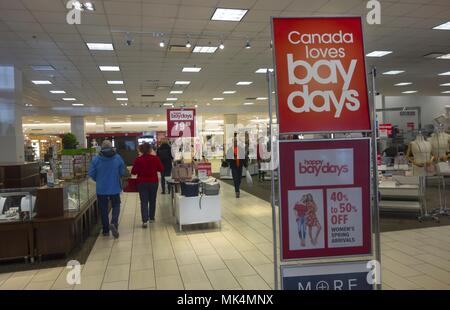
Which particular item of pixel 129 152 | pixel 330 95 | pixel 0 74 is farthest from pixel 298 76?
pixel 129 152

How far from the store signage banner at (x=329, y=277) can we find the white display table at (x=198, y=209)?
3.96 metres

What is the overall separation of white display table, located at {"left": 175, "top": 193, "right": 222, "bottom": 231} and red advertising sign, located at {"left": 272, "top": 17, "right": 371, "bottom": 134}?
4102mm

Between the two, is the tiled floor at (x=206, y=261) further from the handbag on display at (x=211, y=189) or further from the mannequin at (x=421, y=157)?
the mannequin at (x=421, y=157)

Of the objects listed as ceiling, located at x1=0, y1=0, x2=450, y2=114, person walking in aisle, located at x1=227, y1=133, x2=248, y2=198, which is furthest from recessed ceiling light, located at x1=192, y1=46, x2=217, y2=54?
person walking in aisle, located at x1=227, y1=133, x2=248, y2=198

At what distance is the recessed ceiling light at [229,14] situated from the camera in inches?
236

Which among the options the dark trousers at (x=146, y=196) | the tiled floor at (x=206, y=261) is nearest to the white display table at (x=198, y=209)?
the tiled floor at (x=206, y=261)

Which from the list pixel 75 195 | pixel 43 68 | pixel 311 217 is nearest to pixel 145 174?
pixel 75 195

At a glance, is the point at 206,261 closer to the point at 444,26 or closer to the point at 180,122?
the point at 180,122

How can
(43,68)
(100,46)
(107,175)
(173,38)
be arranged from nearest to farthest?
1. (107,175)
2. (173,38)
3. (100,46)
4. (43,68)

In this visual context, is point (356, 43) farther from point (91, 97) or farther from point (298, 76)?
point (91, 97)

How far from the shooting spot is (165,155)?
976 cm

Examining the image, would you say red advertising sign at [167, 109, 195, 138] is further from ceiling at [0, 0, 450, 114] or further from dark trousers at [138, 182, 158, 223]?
dark trousers at [138, 182, 158, 223]

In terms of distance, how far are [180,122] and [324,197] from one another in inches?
235
